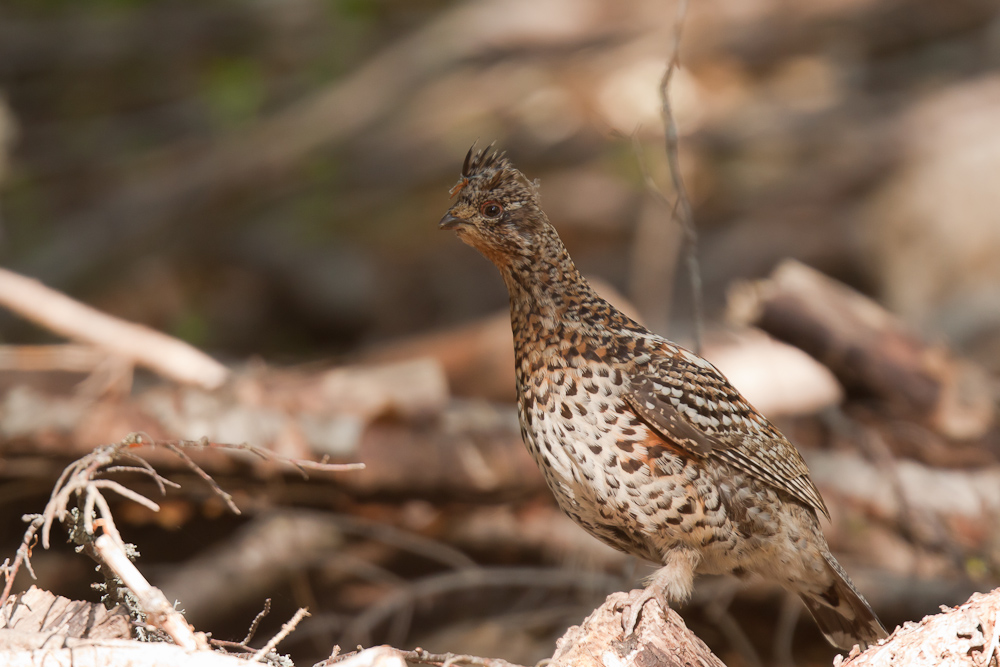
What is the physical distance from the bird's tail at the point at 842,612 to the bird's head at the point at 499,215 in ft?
5.61

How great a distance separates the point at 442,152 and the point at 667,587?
8327 millimetres

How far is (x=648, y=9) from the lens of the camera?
11062 mm

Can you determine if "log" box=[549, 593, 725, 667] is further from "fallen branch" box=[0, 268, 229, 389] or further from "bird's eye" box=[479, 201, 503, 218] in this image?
"fallen branch" box=[0, 268, 229, 389]

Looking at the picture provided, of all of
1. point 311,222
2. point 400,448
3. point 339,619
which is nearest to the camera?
point 400,448

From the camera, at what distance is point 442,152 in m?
10.7

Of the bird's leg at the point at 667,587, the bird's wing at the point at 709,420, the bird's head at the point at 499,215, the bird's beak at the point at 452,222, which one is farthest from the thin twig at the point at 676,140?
the bird's leg at the point at 667,587

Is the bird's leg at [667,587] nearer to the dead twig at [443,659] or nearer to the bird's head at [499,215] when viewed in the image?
the dead twig at [443,659]

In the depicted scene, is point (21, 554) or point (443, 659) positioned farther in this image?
point (443, 659)

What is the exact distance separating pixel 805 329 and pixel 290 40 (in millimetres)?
9621

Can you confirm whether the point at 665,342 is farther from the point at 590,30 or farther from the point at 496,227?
the point at 590,30

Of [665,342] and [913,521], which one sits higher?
[665,342]

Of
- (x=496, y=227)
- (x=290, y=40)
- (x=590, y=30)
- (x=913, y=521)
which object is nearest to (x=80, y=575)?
(x=496, y=227)

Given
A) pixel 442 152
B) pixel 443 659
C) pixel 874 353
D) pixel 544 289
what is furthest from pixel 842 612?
pixel 442 152

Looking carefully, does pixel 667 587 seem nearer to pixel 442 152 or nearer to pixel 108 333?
pixel 108 333
